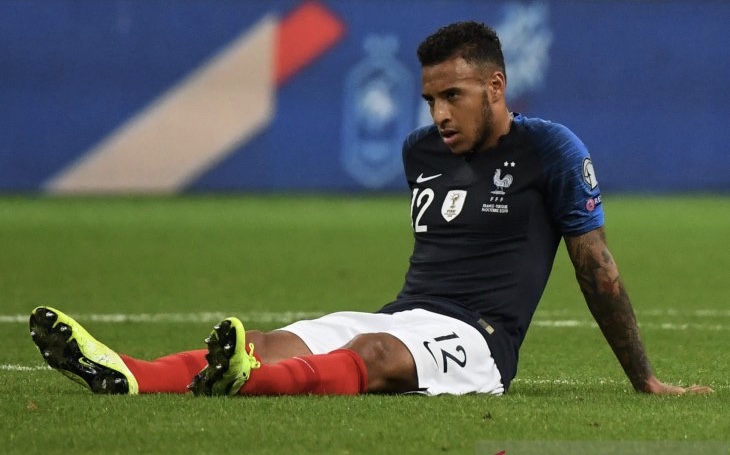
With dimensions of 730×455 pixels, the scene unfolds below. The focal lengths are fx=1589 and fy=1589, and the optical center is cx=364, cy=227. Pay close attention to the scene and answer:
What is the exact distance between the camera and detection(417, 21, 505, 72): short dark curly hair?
5.55 m

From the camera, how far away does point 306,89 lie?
19.0 metres

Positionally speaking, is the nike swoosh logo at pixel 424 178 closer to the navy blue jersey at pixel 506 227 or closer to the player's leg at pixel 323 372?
the navy blue jersey at pixel 506 227

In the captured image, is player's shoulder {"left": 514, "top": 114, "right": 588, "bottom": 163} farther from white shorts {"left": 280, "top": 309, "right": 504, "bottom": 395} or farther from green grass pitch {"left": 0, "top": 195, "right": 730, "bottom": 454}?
green grass pitch {"left": 0, "top": 195, "right": 730, "bottom": 454}

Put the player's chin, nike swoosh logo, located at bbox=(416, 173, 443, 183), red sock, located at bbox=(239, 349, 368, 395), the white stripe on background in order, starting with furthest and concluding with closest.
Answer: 1. the white stripe on background
2. nike swoosh logo, located at bbox=(416, 173, 443, 183)
3. the player's chin
4. red sock, located at bbox=(239, 349, 368, 395)

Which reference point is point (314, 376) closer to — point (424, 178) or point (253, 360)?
point (253, 360)

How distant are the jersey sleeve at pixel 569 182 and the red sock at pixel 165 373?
1.39 m

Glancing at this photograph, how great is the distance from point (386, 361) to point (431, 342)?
17 cm

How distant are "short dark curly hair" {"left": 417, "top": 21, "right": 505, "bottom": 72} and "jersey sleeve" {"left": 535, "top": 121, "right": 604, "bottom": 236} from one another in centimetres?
36

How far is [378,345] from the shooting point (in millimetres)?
5293

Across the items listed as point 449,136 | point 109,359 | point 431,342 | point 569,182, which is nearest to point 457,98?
point 449,136

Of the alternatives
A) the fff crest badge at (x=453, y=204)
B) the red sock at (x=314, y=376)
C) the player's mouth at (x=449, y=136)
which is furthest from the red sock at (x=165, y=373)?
the player's mouth at (x=449, y=136)

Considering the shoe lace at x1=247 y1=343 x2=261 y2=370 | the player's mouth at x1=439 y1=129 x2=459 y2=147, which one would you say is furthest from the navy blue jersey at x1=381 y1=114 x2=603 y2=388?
the shoe lace at x1=247 y1=343 x2=261 y2=370

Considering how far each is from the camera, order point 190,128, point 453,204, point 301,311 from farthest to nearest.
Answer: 1. point 190,128
2. point 301,311
3. point 453,204

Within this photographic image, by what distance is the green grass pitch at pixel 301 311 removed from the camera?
4656 mm
